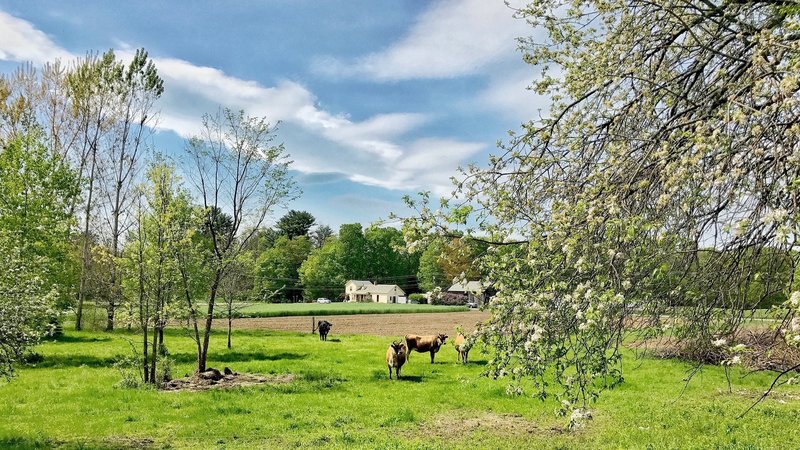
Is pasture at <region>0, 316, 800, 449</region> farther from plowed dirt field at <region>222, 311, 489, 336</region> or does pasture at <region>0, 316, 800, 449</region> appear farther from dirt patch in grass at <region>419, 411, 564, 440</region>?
plowed dirt field at <region>222, 311, 489, 336</region>

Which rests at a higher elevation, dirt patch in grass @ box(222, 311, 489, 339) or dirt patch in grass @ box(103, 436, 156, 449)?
dirt patch in grass @ box(103, 436, 156, 449)

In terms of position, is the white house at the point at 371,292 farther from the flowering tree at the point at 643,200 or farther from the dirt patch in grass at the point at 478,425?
the flowering tree at the point at 643,200

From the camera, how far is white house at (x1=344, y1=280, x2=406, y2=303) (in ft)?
376

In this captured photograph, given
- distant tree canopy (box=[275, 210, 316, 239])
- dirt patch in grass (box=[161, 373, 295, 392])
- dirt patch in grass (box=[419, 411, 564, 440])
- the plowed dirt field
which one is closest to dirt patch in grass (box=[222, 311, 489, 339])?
the plowed dirt field

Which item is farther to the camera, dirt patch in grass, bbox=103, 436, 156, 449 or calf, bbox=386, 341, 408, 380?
calf, bbox=386, 341, 408, 380

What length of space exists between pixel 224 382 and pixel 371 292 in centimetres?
9658

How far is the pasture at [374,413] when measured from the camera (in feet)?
38.9


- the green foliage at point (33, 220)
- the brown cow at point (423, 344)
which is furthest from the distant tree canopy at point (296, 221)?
the brown cow at point (423, 344)

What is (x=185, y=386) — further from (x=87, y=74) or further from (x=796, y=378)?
(x=87, y=74)

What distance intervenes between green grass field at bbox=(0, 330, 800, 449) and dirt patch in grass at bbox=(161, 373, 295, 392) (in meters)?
0.82

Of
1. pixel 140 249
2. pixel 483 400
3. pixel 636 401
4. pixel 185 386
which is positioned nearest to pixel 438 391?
pixel 483 400

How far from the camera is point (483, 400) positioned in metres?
16.2

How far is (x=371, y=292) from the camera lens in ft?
379

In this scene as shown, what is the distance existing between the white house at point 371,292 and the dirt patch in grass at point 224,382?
9308 centimetres
